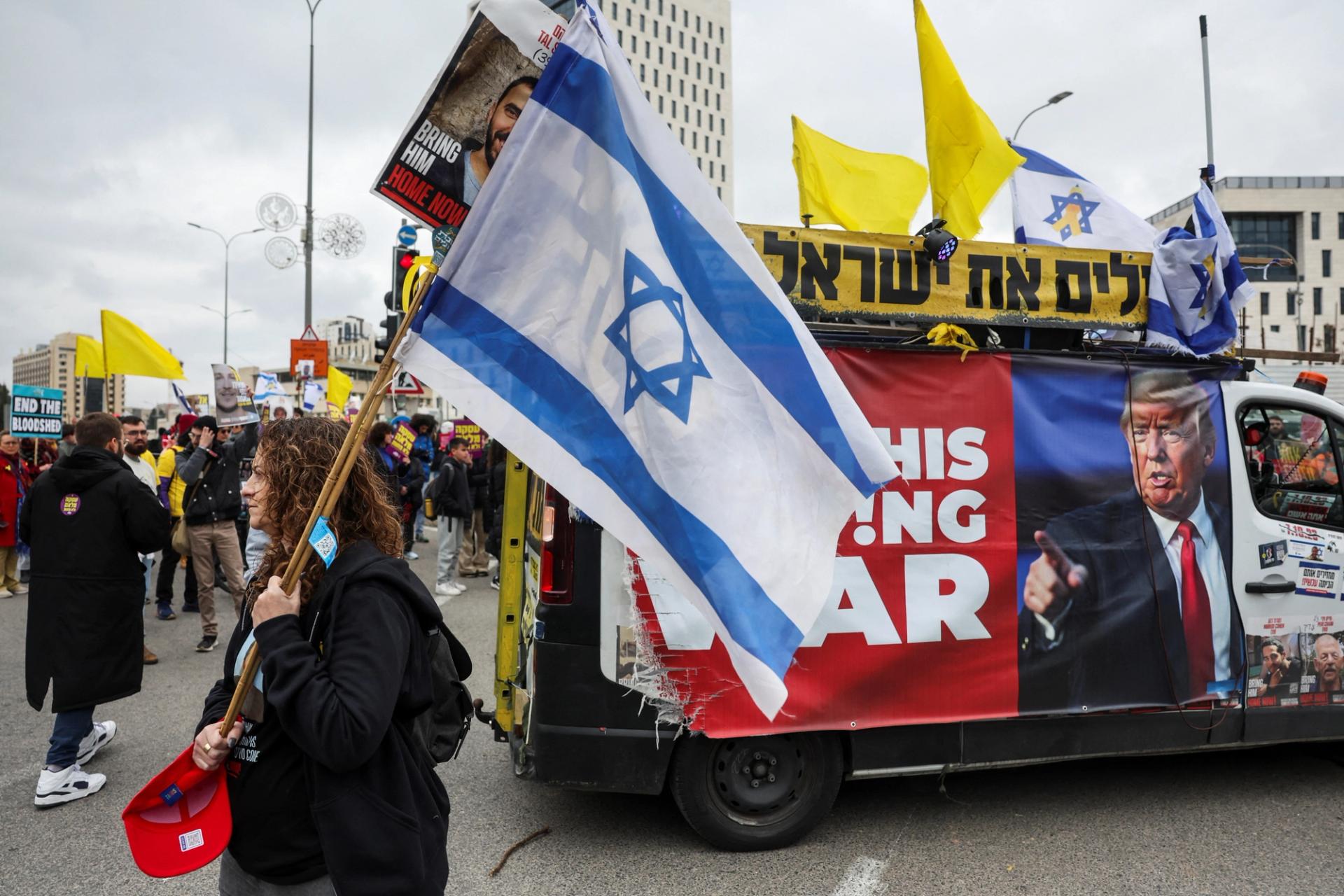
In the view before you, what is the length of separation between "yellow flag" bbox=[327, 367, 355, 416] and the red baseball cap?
57.3 ft

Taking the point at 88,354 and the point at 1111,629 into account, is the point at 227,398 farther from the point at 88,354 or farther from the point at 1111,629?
the point at 1111,629

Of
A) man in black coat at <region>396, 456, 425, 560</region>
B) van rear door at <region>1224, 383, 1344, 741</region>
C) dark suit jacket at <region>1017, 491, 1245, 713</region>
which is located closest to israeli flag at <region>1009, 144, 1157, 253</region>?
van rear door at <region>1224, 383, 1344, 741</region>

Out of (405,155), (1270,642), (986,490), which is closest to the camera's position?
(405,155)

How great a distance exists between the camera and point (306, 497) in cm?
206

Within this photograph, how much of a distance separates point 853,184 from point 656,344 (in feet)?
15.1

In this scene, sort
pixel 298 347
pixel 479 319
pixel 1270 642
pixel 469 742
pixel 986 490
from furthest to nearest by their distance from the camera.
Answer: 1. pixel 298 347
2. pixel 469 742
3. pixel 1270 642
4. pixel 986 490
5. pixel 479 319

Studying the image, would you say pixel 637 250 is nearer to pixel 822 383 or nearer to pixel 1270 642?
pixel 822 383

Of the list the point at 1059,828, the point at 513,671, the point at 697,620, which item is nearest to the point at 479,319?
the point at 697,620

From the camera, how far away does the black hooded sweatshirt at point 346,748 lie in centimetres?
176

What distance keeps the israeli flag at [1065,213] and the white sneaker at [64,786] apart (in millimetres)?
5698

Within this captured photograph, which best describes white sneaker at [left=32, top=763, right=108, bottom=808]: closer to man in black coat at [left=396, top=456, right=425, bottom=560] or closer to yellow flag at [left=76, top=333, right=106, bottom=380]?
man in black coat at [left=396, top=456, right=425, bottom=560]

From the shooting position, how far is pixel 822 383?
2.08 m

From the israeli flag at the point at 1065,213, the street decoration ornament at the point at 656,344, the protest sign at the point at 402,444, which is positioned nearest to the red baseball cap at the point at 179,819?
the street decoration ornament at the point at 656,344

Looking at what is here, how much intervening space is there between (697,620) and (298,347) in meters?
17.4
